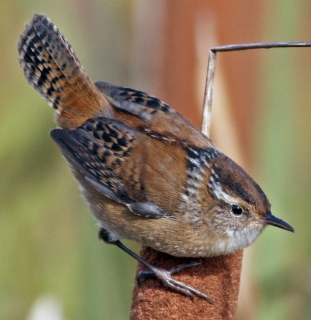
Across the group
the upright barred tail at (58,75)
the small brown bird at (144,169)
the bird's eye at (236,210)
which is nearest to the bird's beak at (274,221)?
the small brown bird at (144,169)

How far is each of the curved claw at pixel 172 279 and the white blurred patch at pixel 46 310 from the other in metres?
0.83

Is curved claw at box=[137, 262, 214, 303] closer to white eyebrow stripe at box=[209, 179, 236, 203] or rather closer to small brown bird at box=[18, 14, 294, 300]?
small brown bird at box=[18, 14, 294, 300]

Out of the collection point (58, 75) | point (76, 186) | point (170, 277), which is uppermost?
point (58, 75)

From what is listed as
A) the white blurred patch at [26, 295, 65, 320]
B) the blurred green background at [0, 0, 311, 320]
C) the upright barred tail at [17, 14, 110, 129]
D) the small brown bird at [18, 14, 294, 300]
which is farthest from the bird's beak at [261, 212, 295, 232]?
the white blurred patch at [26, 295, 65, 320]

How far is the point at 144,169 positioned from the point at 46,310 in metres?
1.01

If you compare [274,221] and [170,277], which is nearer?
[170,277]

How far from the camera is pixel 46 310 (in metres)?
3.29

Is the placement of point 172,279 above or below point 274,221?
below

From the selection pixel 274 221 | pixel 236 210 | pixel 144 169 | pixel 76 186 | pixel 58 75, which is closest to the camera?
pixel 274 221

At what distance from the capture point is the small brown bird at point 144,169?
9.13ft

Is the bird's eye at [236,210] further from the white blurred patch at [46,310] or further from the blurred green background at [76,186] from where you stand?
the white blurred patch at [46,310]

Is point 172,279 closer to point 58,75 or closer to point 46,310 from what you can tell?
point 46,310

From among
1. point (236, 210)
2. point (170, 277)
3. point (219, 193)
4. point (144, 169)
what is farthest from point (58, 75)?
point (170, 277)

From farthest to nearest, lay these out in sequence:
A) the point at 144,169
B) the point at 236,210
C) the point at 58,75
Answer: the point at 58,75
the point at 144,169
the point at 236,210
